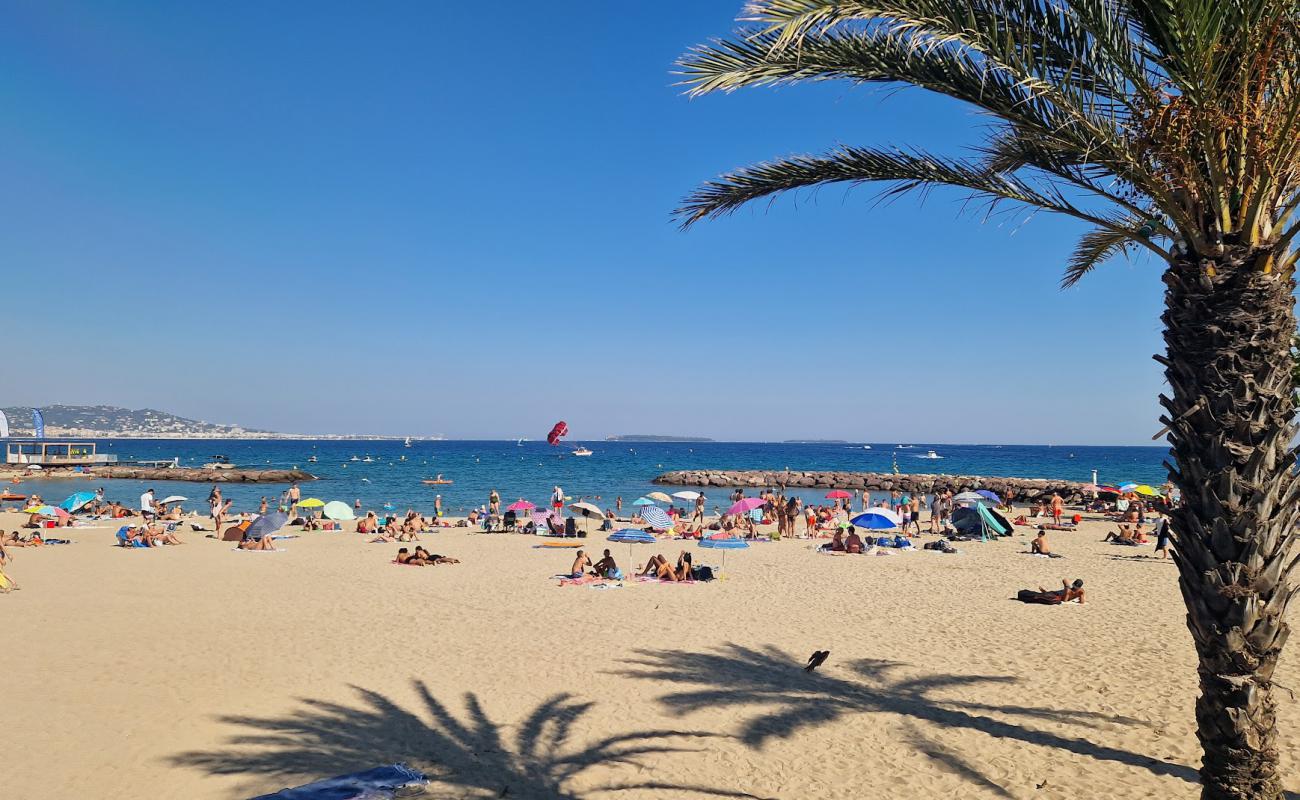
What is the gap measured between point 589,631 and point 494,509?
2160cm

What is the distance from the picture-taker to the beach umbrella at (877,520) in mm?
22875

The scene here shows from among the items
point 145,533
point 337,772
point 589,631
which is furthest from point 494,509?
point 337,772

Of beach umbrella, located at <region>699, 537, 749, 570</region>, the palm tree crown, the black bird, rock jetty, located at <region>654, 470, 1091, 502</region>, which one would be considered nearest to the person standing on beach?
beach umbrella, located at <region>699, 537, 749, 570</region>

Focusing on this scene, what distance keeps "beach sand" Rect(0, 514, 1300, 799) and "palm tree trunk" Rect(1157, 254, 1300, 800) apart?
213 centimetres

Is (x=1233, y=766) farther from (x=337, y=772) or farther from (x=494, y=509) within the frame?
(x=494, y=509)

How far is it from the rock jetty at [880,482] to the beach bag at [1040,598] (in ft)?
135

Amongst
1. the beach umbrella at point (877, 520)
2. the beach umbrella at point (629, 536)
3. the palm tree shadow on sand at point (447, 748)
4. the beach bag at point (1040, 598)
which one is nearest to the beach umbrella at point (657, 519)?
the beach umbrella at point (629, 536)

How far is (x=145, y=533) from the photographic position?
23062mm

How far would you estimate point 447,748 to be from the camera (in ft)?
24.9

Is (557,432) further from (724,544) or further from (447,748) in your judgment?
(447,748)

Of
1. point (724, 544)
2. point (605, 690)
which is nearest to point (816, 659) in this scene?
point (605, 690)

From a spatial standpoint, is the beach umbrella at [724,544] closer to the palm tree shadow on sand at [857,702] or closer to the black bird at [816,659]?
the palm tree shadow on sand at [857,702]

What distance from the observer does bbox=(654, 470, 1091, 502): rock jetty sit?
57.2 meters

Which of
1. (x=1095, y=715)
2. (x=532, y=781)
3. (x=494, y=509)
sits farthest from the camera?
(x=494, y=509)
